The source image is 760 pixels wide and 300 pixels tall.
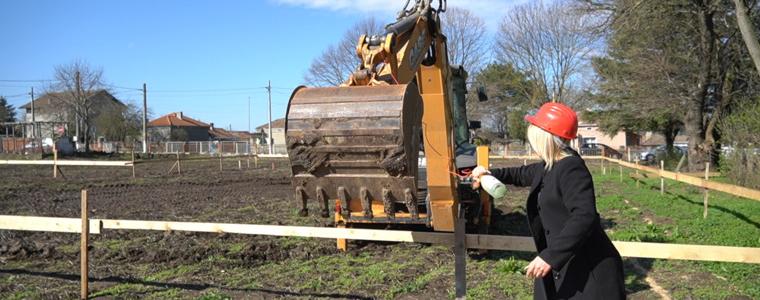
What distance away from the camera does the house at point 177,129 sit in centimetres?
8900

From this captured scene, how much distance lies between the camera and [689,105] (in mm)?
25422

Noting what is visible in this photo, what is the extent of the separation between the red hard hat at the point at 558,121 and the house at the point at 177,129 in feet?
287

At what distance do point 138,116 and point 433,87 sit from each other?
68.9 m

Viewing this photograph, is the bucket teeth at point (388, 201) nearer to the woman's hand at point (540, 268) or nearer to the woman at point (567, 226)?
the woman at point (567, 226)

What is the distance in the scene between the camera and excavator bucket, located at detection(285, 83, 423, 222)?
4316 millimetres

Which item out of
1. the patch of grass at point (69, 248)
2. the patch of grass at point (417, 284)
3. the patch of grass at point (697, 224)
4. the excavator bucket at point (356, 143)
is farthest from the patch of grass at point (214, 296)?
the patch of grass at point (697, 224)

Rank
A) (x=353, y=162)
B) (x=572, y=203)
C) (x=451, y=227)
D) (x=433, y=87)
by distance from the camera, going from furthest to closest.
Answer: (x=433, y=87) < (x=451, y=227) < (x=353, y=162) < (x=572, y=203)

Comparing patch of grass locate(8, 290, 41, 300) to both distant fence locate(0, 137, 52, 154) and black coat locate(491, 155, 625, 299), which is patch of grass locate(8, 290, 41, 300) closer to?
black coat locate(491, 155, 625, 299)

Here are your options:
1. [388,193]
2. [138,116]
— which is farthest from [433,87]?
[138,116]

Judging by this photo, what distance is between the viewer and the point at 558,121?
3076 millimetres

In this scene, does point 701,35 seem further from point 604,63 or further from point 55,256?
point 55,256

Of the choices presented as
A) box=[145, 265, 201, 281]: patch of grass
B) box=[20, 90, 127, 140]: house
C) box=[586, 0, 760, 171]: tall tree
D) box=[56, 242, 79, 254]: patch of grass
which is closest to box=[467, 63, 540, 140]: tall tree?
box=[586, 0, 760, 171]: tall tree

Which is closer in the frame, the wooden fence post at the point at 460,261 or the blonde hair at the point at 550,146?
the blonde hair at the point at 550,146

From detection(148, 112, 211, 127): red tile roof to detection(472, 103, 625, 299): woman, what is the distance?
315 ft
